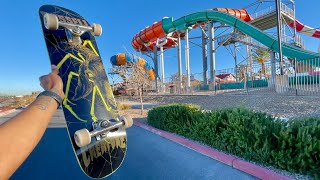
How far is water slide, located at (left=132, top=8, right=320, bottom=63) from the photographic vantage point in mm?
15195

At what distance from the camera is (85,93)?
312 centimetres

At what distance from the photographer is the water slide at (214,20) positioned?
15.2 meters

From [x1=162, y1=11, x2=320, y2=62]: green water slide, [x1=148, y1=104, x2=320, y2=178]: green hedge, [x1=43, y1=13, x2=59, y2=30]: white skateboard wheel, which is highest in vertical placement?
[x1=162, y1=11, x2=320, y2=62]: green water slide

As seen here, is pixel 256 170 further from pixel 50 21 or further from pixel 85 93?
pixel 50 21

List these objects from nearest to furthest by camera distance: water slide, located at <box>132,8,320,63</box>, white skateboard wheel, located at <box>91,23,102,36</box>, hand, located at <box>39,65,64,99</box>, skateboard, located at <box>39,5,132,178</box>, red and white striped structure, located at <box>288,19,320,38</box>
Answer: hand, located at <box>39,65,64,99</box>
skateboard, located at <box>39,5,132,178</box>
white skateboard wheel, located at <box>91,23,102,36</box>
water slide, located at <box>132,8,320,63</box>
red and white striped structure, located at <box>288,19,320,38</box>

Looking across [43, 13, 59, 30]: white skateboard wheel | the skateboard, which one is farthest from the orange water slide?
[43, 13, 59, 30]: white skateboard wheel

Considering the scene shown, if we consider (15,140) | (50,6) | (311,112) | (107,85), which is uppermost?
(50,6)

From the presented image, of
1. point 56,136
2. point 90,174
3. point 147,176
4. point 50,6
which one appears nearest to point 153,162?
point 147,176

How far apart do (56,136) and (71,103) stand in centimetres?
506

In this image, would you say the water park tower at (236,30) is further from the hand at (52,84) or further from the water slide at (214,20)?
the hand at (52,84)

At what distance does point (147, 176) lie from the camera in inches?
146

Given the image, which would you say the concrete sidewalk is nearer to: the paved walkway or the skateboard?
the paved walkway

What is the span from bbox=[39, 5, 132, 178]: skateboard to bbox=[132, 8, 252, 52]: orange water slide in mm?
20044

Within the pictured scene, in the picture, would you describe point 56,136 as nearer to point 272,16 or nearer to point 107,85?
point 107,85
